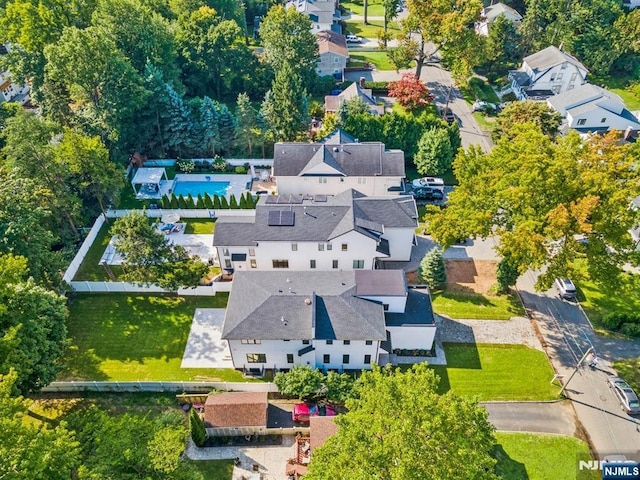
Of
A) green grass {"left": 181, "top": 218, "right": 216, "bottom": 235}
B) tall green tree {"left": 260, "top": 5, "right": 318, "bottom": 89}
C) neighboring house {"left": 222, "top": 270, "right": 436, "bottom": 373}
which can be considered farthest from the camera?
tall green tree {"left": 260, "top": 5, "right": 318, "bottom": 89}

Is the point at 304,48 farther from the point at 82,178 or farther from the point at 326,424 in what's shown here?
the point at 326,424

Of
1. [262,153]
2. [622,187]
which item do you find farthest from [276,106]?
[622,187]

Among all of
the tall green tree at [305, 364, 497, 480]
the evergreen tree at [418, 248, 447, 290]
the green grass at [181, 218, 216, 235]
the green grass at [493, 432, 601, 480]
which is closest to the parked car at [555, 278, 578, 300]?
the evergreen tree at [418, 248, 447, 290]

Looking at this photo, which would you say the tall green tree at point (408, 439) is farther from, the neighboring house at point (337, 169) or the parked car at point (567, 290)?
the neighboring house at point (337, 169)

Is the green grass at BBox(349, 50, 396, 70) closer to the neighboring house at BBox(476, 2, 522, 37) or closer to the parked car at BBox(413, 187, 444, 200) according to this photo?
the neighboring house at BBox(476, 2, 522, 37)

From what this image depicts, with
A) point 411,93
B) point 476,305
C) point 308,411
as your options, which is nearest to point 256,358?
point 308,411
